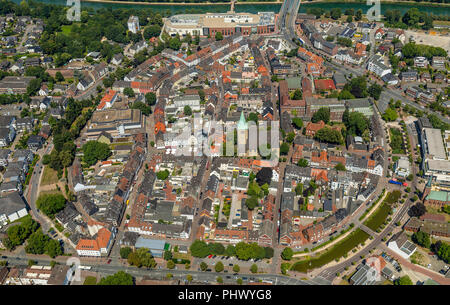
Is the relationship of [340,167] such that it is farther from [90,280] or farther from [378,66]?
[90,280]

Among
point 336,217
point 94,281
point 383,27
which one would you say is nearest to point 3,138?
point 94,281

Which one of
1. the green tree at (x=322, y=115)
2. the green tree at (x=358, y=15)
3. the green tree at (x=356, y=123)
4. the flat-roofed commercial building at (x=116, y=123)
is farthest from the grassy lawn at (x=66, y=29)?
the green tree at (x=356, y=123)

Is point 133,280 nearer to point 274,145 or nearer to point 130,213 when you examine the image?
point 130,213

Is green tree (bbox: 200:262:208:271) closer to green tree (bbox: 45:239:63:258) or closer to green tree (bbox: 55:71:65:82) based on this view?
green tree (bbox: 45:239:63:258)

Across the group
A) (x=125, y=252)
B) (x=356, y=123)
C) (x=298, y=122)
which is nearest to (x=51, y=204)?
(x=125, y=252)

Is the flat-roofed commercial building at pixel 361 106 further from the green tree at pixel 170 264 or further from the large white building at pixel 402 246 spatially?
the green tree at pixel 170 264

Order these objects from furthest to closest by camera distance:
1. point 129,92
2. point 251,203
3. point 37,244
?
point 129,92 → point 251,203 → point 37,244

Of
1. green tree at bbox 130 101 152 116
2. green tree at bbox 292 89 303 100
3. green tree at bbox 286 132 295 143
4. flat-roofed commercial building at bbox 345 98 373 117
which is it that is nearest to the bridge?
green tree at bbox 292 89 303 100
